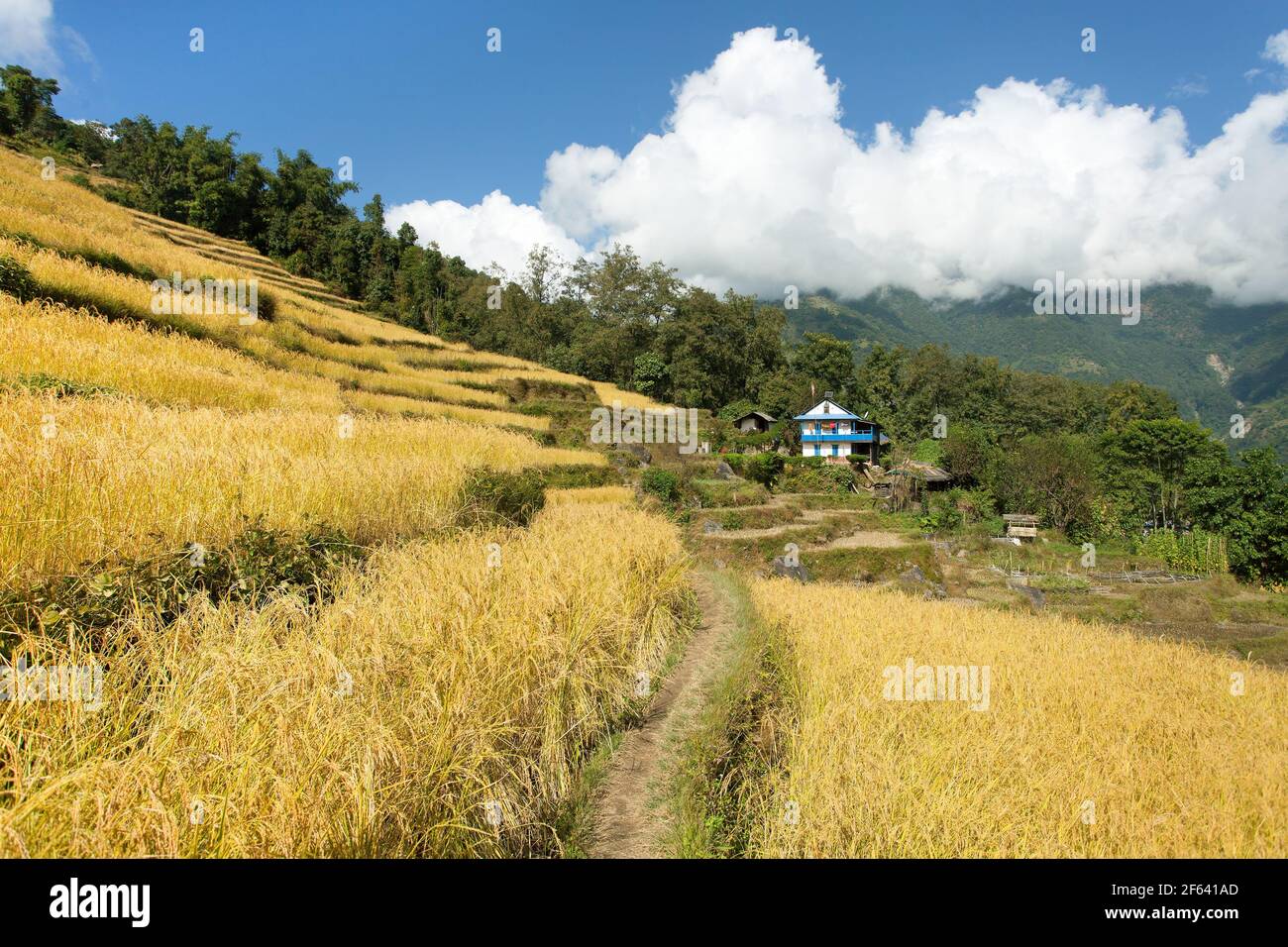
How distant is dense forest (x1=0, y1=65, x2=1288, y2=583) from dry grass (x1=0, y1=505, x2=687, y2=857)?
3873 cm

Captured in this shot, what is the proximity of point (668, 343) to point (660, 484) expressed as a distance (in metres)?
32.3

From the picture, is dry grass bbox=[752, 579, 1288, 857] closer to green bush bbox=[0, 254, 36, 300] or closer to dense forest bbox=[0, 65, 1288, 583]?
green bush bbox=[0, 254, 36, 300]

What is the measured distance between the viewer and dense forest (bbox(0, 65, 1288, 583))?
36.2 metres

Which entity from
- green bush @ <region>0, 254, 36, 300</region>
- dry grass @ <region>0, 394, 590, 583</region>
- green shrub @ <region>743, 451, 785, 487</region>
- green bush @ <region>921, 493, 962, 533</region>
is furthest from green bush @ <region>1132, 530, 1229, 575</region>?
green bush @ <region>0, 254, 36, 300</region>

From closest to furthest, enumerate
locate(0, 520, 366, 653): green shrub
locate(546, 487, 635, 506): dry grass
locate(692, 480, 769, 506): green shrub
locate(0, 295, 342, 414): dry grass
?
locate(0, 520, 366, 653): green shrub
locate(0, 295, 342, 414): dry grass
locate(546, 487, 635, 506): dry grass
locate(692, 480, 769, 506): green shrub

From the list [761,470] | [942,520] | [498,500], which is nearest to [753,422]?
[761,470]

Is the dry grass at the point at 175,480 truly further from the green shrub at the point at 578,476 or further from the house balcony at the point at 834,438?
the house balcony at the point at 834,438

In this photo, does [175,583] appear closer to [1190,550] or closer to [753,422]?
[1190,550]

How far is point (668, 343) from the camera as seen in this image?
52812 millimetres

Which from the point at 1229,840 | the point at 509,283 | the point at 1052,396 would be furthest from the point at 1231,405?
the point at 1229,840

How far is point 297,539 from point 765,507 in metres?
23.5

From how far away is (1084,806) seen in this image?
4035mm

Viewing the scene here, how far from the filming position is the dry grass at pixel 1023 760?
373 cm

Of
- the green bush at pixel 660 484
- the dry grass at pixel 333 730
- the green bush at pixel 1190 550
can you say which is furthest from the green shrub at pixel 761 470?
the dry grass at pixel 333 730
